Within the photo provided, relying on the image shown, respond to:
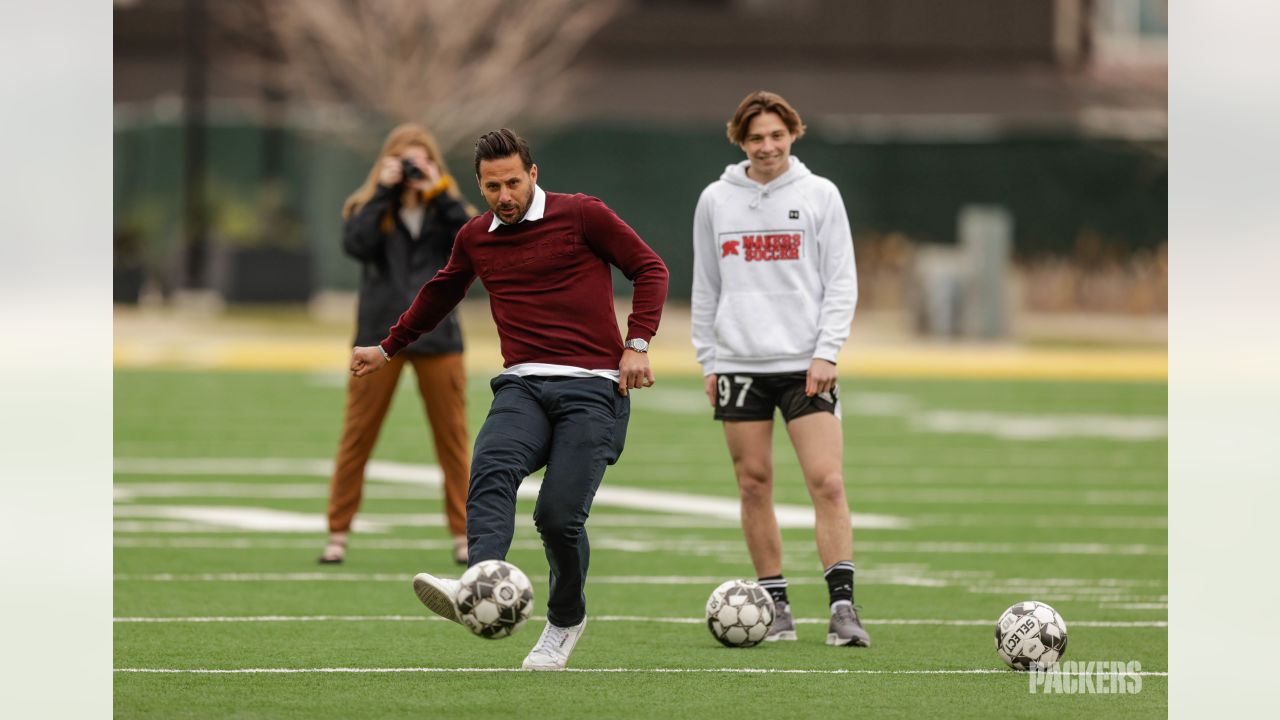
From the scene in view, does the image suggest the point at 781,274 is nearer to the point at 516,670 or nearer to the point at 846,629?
the point at 846,629

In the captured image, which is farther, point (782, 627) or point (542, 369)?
point (782, 627)

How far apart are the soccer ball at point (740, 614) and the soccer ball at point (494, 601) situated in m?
1.67

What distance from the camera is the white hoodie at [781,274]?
8.77 metres

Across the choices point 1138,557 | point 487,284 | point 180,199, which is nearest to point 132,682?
point 487,284

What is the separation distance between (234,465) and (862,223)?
76.9ft

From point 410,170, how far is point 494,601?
14.9 ft

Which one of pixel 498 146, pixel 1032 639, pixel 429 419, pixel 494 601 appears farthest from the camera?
pixel 429 419

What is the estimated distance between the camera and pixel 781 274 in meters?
8.80

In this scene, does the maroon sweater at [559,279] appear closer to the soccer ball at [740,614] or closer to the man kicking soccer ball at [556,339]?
the man kicking soccer ball at [556,339]

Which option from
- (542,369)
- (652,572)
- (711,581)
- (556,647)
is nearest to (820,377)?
(542,369)

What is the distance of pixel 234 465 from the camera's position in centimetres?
1650

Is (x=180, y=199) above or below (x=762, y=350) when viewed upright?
above

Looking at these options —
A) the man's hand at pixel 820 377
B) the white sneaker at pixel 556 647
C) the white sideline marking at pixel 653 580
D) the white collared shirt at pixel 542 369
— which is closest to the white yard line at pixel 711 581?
the white sideline marking at pixel 653 580

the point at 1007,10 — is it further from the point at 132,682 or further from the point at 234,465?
the point at 132,682
